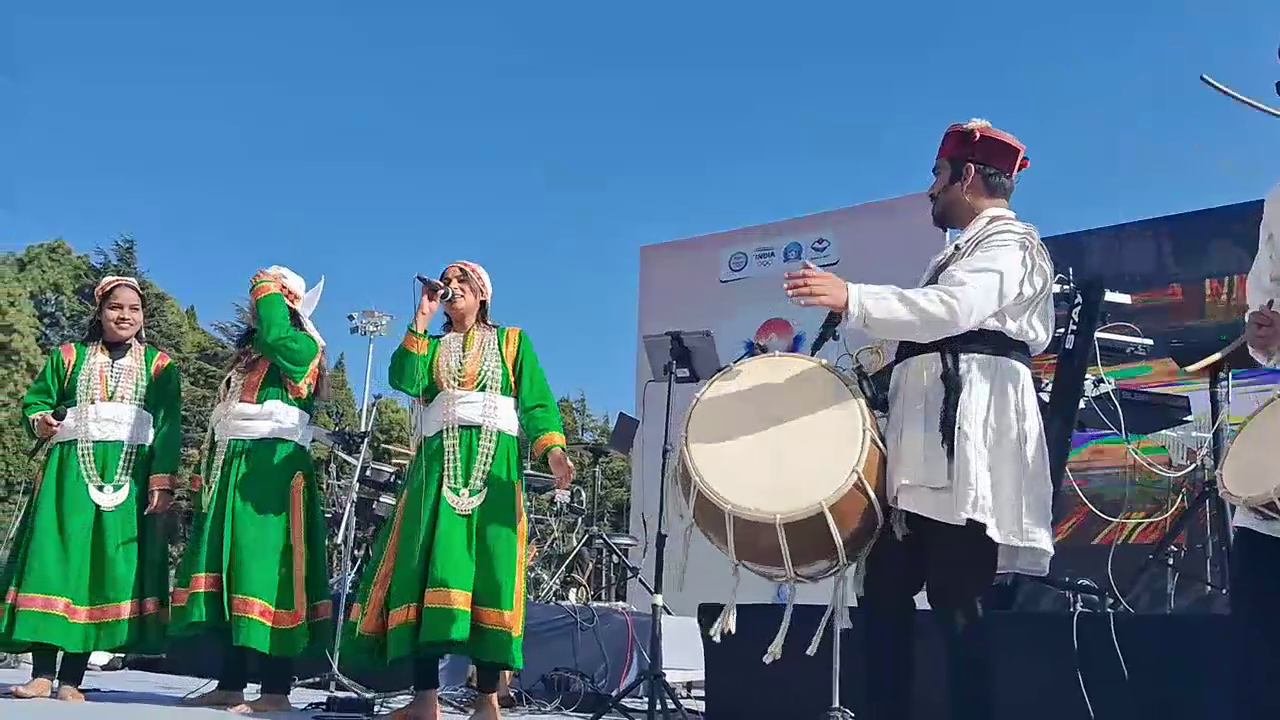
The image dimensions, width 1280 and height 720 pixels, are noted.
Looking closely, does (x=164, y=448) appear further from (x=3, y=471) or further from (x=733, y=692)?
(x=3, y=471)

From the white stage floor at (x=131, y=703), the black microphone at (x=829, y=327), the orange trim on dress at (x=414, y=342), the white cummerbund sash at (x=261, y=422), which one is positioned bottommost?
the white stage floor at (x=131, y=703)

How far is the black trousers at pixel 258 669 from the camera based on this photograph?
361 centimetres

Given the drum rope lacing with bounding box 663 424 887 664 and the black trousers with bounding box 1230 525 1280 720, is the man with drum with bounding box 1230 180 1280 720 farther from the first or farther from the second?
the drum rope lacing with bounding box 663 424 887 664

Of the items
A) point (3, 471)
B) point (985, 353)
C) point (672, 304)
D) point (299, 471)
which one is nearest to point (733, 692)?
point (299, 471)

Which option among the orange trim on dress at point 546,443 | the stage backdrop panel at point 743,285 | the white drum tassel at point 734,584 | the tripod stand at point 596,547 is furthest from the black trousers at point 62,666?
the stage backdrop panel at point 743,285

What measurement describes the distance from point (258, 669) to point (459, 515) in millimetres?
1034

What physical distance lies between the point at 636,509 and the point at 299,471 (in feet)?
25.5

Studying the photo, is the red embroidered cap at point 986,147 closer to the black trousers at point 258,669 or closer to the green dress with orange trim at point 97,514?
the black trousers at point 258,669

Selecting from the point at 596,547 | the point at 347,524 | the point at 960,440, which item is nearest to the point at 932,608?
the point at 960,440

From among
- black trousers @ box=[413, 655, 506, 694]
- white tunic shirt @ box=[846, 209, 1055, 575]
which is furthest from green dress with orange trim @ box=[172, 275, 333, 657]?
white tunic shirt @ box=[846, 209, 1055, 575]

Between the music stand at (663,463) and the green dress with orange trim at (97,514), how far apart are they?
162 centimetres

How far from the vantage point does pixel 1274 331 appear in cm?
216

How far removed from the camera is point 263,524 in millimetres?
3623

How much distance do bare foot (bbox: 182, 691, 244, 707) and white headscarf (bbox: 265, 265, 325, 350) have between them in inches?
45.8
